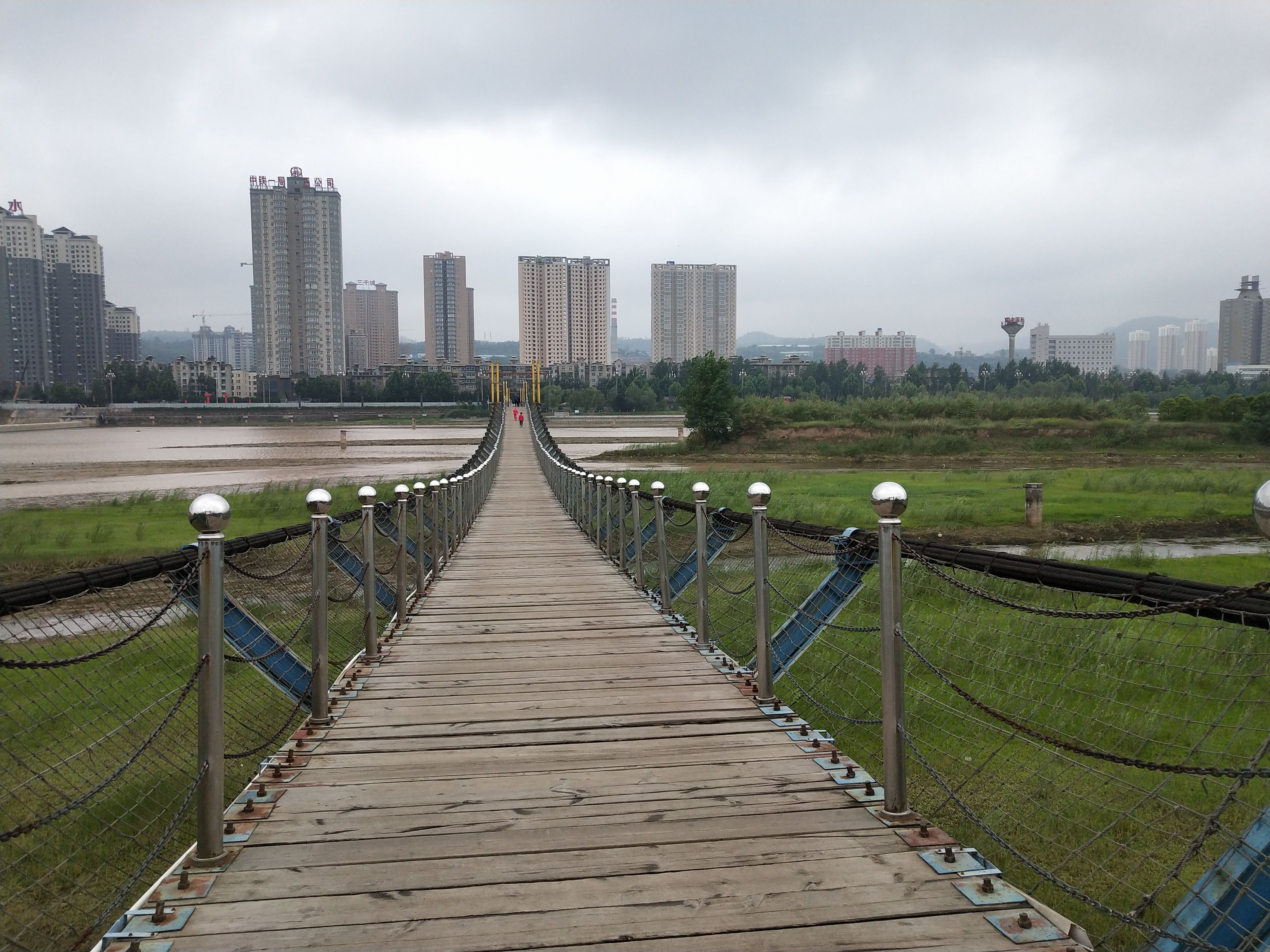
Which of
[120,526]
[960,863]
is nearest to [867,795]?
[960,863]

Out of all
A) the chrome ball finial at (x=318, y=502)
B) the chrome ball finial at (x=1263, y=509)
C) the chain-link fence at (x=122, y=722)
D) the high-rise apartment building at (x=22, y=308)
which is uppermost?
the high-rise apartment building at (x=22, y=308)

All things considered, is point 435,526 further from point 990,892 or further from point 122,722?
point 990,892

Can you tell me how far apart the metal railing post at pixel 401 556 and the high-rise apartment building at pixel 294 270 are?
142934 millimetres

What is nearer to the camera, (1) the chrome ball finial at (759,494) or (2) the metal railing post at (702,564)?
(1) the chrome ball finial at (759,494)

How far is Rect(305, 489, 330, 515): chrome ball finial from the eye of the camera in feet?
13.6

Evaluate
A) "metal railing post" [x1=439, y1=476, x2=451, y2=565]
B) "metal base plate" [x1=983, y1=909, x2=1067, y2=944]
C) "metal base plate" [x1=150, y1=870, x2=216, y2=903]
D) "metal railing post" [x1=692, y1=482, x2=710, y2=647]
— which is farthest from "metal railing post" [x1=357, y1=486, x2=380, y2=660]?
"metal base plate" [x1=983, y1=909, x2=1067, y2=944]

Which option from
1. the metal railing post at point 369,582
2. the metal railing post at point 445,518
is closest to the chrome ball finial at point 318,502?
the metal railing post at point 369,582

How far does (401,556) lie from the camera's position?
243 inches

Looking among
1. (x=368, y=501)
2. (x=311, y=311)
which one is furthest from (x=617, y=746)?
(x=311, y=311)

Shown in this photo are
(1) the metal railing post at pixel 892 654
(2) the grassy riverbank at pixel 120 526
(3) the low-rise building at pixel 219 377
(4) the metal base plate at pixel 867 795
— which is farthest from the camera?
(3) the low-rise building at pixel 219 377

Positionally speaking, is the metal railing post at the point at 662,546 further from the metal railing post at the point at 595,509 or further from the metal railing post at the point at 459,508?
the metal railing post at the point at 459,508

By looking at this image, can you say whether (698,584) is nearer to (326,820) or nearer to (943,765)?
(943,765)

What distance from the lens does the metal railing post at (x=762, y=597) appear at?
4227mm

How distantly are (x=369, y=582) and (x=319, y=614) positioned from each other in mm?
987
